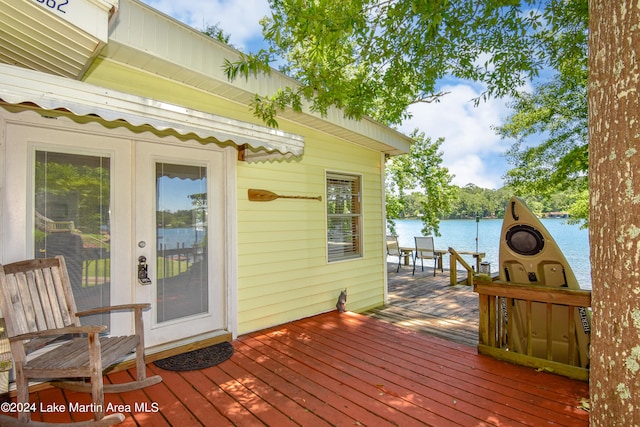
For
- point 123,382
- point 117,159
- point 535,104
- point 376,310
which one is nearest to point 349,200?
point 376,310

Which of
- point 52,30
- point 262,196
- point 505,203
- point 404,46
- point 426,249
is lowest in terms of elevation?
point 426,249

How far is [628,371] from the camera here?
2.98 feet

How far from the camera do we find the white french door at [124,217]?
7.73ft

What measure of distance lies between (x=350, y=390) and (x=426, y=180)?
10.7 meters

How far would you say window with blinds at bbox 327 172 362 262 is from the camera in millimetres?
4664

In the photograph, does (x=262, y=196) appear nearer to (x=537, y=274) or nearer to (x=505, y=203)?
(x=537, y=274)

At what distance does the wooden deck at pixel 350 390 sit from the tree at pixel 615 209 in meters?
1.33

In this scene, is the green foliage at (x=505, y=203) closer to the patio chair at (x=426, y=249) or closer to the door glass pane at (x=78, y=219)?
the patio chair at (x=426, y=249)

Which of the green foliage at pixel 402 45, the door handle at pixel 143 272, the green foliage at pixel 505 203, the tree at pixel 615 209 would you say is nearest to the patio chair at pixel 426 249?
the green foliage at pixel 505 203

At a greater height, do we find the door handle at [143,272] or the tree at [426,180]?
the tree at [426,180]

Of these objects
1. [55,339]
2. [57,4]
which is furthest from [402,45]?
[55,339]

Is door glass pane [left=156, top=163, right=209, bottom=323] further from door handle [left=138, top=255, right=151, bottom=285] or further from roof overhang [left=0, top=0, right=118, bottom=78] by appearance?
roof overhang [left=0, top=0, right=118, bottom=78]

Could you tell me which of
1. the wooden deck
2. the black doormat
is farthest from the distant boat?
the black doormat

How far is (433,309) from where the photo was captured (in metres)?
5.00
